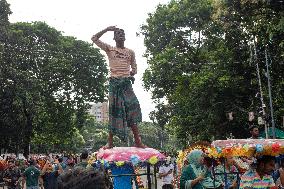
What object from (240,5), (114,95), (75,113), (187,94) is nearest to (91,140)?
(75,113)

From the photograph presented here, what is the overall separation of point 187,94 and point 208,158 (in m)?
29.3

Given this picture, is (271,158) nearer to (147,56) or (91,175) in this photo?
(91,175)

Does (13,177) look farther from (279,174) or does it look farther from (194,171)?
(194,171)

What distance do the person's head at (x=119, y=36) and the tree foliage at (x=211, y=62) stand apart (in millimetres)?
13623

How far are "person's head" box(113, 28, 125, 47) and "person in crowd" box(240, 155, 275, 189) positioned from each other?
303 cm

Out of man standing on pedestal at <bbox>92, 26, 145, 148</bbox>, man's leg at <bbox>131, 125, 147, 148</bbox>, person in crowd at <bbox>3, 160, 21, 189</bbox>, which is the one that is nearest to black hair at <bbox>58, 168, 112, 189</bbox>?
man standing on pedestal at <bbox>92, 26, 145, 148</bbox>

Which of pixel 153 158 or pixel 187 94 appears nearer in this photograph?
pixel 153 158

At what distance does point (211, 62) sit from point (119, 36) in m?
28.5

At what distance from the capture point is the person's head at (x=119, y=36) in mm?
8134

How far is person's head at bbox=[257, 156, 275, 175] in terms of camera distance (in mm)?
6602

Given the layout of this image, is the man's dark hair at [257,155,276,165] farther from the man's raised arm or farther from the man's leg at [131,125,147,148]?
the man's raised arm

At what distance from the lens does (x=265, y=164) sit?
6.66 m

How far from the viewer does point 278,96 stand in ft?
101

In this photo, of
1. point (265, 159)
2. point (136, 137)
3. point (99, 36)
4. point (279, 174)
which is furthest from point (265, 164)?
point (279, 174)
